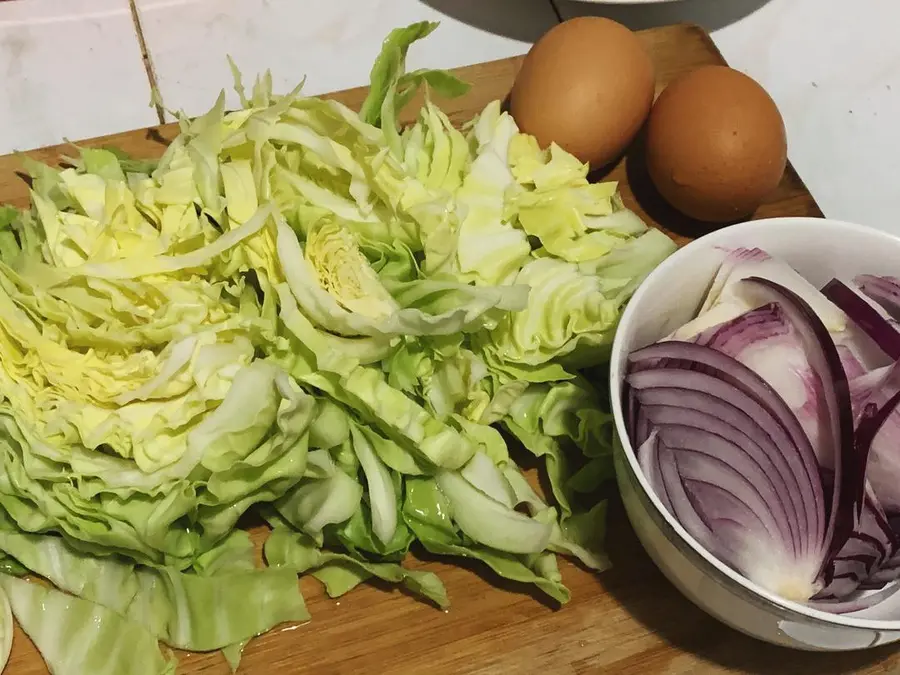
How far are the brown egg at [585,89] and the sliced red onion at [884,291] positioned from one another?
268 mm

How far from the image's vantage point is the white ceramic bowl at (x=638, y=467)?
56 centimetres

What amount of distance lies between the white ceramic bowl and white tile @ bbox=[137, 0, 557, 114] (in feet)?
1.70

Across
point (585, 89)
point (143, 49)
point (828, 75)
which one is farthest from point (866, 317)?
point (143, 49)

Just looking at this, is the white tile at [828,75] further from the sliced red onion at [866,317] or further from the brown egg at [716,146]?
the sliced red onion at [866,317]

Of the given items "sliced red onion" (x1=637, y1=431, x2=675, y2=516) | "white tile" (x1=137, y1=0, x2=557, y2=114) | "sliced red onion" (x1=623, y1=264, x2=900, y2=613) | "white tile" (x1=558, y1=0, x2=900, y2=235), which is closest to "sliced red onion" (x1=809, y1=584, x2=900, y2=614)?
"sliced red onion" (x1=623, y1=264, x2=900, y2=613)

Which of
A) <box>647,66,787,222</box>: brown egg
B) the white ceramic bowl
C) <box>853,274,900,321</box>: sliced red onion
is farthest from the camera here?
<box>647,66,787,222</box>: brown egg

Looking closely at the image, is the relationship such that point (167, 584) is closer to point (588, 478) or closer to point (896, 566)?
point (588, 478)

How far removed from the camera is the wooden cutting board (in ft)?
2.19

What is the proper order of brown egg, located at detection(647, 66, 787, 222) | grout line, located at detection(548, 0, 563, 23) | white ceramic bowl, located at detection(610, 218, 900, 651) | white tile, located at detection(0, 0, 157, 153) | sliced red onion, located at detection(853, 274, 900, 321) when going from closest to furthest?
1. white ceramic bowl, located at detection(610, 218, 900, 651)
2. sliced red onion, located at detection(853, 274, 900, 321)
3. brown egg, located at detection(647, 66, 787, 222)
4. white tile, located at detection(0, 0, 157, 153)
5. grout line, located at detection(548, 0, 563, 23)

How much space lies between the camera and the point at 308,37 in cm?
110

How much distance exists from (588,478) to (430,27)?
399mm

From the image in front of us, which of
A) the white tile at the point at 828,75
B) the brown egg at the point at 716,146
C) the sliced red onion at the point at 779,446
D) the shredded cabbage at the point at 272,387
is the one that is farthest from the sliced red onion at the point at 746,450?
the white tile at the point at 828,75

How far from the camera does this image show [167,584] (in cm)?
68

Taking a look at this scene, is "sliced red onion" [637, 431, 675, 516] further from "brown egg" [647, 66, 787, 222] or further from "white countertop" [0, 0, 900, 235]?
"white countertop" [0, 0, 900, 235]
